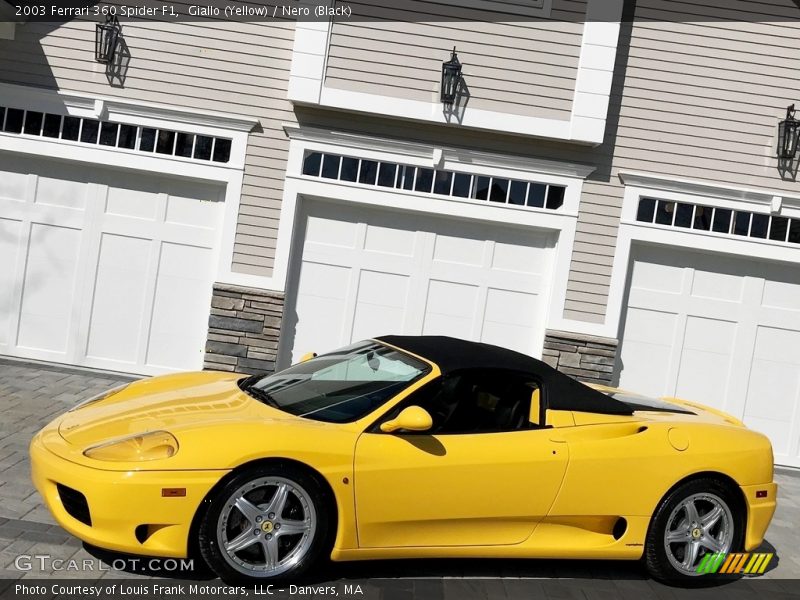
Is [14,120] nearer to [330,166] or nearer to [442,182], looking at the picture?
[330,166]

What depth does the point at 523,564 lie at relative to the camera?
5.21m

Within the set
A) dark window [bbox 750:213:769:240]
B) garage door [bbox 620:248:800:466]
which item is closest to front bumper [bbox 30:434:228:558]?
garage door [bbox 620:248:800:466]

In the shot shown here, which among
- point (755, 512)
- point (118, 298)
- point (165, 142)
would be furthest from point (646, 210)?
point (118, 298)

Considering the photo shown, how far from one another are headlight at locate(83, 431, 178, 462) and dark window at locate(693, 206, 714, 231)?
6994 mm

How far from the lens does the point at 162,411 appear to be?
4.66 m

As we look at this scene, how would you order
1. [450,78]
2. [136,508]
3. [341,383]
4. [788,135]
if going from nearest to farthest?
[136,508], [341,383], [450,78], [788,135]

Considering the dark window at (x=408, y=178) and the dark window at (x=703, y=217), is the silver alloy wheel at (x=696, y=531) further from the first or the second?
the dark window at (x=408, y=178)

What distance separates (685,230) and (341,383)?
5737mm

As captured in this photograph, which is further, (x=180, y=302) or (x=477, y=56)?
(x=180, y=302)

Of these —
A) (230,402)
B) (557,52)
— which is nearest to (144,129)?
(557,52)

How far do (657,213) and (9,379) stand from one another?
6857 mm

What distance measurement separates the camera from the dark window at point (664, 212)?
31.4 ft

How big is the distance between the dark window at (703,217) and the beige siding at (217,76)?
14.7ft

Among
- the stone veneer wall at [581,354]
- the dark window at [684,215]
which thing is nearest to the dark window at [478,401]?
the stone veneer wall at [581,354]
